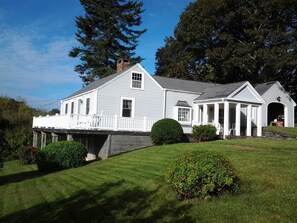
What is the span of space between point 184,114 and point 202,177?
19.7 metres

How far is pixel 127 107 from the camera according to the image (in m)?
25.1

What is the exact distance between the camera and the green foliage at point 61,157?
1714 cm

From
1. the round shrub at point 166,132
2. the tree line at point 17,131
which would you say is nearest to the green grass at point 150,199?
the round shrub at point 166,132

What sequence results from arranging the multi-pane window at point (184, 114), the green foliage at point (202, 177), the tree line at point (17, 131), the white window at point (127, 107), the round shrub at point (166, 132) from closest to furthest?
the green foliage at point (202, 177)
the round shrub at point (166, 132)
the white window at point (127, 107)
the multi-pane window at point (184, 114)
the tree line at point (17, 131)

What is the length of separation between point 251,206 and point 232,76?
41035mm

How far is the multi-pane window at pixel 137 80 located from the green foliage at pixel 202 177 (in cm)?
1764

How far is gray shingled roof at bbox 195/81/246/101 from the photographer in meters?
24.5

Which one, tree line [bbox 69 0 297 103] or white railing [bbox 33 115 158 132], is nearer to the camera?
white railing [bbox 33 115 158 132]

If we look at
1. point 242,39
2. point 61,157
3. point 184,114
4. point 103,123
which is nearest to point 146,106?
point 184,114

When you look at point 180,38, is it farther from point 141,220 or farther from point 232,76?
point 141,220

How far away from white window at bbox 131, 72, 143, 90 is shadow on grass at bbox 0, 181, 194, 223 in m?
15.7

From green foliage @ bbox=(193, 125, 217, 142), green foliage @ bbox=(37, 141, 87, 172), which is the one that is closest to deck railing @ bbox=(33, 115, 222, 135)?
green foliage @ bbox=(193, 125, 217, 142)

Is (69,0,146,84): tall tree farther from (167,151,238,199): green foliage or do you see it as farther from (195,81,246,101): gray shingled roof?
(167,151,238,199): green foliage

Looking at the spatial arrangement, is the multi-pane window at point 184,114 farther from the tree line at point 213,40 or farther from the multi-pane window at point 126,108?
the tree line at point 213,40
